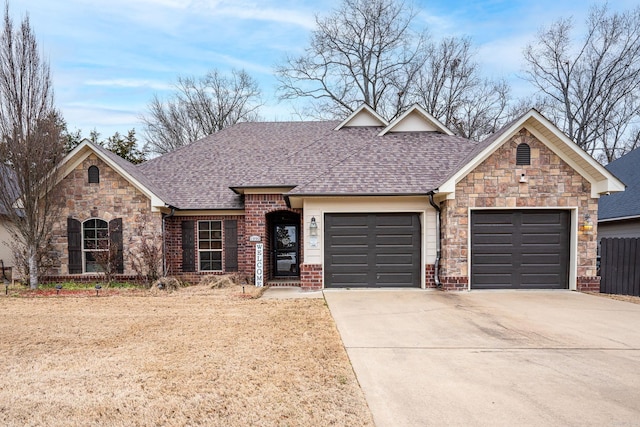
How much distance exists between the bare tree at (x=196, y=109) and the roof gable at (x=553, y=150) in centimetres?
2336

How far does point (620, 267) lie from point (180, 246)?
13143 mm

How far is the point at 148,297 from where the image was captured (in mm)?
9250

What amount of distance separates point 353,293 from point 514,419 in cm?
643

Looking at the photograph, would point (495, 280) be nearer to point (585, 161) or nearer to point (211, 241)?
point (585, 161)

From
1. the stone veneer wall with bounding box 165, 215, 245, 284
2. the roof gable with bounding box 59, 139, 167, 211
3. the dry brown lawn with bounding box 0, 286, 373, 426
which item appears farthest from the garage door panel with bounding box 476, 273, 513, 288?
the roof gable with bounding box 59, 139, 167, 211

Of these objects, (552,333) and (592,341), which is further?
(552,333)

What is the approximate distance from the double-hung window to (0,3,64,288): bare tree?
441 centimetres

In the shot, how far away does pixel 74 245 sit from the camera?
36.7 feet

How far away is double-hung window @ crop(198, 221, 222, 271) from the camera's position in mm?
12023

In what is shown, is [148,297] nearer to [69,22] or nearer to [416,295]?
[416,295]

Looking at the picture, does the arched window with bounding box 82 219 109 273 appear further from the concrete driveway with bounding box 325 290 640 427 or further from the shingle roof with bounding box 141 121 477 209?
the concrete driveway with bounding box 325 290 640 427

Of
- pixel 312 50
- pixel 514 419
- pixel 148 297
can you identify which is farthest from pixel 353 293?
pixel 312 50

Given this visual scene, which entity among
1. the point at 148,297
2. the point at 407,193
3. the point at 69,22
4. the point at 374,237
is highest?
the point at 69,22

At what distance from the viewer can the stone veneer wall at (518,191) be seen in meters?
9.65
